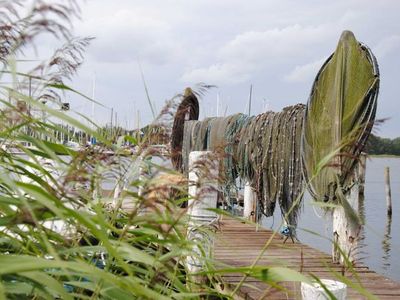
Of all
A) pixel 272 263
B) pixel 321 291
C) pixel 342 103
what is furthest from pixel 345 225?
pixel 321 291

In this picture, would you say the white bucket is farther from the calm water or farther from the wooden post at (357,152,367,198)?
the calm water

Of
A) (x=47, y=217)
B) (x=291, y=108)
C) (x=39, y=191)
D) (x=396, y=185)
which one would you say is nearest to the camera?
(x=39, y=191)

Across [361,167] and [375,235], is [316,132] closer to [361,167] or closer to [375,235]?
[375,235]

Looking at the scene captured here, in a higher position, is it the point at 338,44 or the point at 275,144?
the point at 338,44

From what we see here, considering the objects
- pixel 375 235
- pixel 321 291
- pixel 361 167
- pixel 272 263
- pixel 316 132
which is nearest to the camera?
pixel 361 167

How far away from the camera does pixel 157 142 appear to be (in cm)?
150

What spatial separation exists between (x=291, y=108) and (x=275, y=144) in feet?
1.38

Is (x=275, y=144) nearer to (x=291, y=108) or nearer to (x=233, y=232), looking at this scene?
(x=291, y=108)

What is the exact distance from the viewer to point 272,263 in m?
3.79

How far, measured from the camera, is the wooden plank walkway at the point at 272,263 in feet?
12.5

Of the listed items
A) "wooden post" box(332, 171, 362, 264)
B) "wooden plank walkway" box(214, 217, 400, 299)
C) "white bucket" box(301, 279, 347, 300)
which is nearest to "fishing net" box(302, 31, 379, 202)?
"wooden post" box(332, 171, 362, 264)

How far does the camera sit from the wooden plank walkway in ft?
12.5

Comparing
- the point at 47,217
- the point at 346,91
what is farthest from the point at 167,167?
the point at 346,91

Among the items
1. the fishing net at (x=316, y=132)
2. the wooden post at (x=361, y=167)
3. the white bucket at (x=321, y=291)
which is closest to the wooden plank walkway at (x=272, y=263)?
the white bucket at (x=321, y=291)
